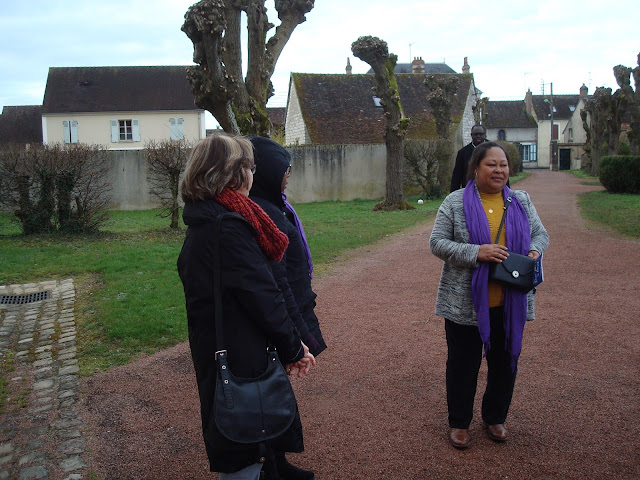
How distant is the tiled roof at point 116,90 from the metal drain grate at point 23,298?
33.4m

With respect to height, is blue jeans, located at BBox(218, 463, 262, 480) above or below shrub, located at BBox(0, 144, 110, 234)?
below

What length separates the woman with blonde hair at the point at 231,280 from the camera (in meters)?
2.60

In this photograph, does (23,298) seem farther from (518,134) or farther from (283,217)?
(518,134)

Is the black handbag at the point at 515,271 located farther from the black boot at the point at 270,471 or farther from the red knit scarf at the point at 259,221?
the black boot at the point at 270,471

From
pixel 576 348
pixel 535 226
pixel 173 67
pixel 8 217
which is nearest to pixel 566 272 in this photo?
pixel 576 348

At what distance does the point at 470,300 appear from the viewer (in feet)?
12.5

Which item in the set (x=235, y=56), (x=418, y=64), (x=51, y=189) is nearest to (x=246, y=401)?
(x=235, y=56)

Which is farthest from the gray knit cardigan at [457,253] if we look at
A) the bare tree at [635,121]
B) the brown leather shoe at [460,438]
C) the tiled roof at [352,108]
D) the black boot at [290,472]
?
the tiled roof at [352,108]

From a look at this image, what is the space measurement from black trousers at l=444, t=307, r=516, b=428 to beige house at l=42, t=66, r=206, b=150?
3720 centimetres

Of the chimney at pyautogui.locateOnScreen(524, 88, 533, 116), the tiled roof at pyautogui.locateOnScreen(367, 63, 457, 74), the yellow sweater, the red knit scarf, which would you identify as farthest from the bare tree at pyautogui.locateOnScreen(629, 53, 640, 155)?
the chimney at pyautogui.locateOnScreen(524, 88, 533, 116)

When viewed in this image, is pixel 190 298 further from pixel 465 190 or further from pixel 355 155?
pixel 355 155

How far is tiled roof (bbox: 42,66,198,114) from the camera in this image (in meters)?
40.2

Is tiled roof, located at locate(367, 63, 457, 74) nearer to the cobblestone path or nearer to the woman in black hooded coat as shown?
the cobblestone path

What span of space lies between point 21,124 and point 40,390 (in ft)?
146
